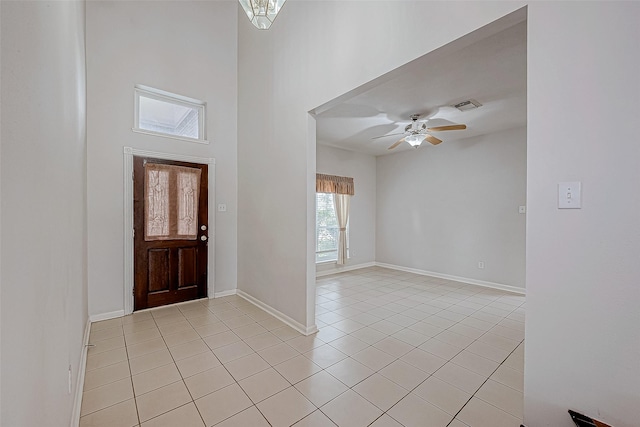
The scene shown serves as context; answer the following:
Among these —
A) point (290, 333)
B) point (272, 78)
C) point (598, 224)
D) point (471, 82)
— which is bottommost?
point (290, 333)

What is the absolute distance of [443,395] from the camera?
6.44ft

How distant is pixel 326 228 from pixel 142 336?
3900 millimetres

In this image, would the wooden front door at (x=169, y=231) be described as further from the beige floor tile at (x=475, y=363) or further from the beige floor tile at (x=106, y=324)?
the beige floor tile at (x=475, y=363)

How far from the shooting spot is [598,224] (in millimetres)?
1221

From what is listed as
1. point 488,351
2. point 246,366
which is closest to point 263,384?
point 246,366

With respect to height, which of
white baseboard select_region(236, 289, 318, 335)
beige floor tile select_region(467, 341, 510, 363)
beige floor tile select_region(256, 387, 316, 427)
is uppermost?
white baseboard select_region(236, 289, 318, 335)

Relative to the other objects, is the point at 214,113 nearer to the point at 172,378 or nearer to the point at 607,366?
the point at 172,378

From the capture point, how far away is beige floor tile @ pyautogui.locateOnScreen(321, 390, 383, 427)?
1.71 metres

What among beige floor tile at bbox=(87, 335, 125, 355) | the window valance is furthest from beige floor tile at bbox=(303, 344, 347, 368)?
the window valance

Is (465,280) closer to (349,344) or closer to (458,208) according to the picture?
(458,208)

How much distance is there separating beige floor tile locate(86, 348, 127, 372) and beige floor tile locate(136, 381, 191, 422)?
67 centimetres

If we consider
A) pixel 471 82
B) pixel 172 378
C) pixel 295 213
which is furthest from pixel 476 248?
pixel 172 378

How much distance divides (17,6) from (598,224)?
7.38ft

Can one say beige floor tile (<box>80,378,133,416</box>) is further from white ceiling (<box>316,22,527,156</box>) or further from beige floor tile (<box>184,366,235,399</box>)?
white ceiling (<box>316,22,527,156</box>)
